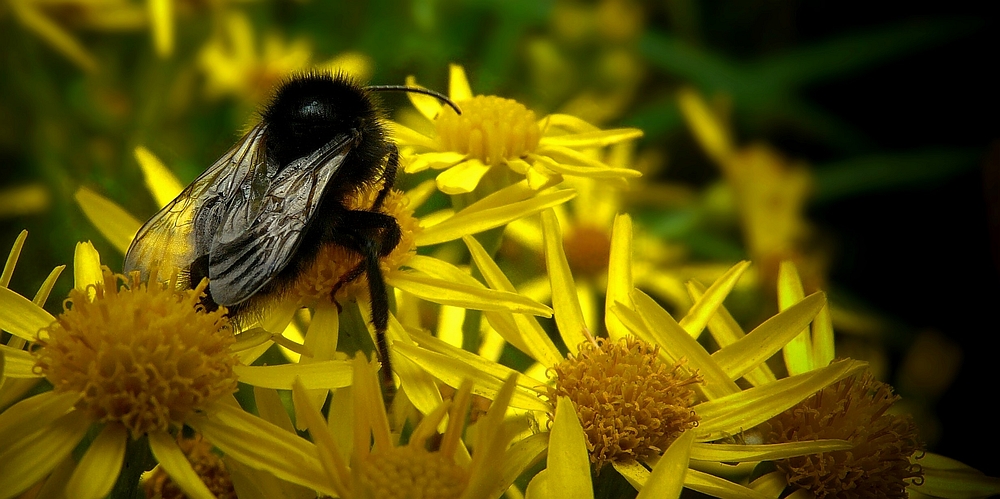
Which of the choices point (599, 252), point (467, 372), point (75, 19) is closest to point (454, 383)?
point (467, 372)

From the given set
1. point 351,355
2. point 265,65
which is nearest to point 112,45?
point 265,65

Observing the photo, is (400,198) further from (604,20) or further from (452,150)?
(604,20)

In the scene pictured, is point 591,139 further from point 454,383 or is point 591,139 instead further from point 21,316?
point 21,316

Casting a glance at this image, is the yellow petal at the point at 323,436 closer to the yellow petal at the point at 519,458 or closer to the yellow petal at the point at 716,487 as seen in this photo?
the yellow petal at the point at 519,458

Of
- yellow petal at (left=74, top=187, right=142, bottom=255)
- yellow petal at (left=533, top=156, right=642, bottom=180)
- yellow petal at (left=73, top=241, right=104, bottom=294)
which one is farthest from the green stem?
yellow petal at (left=533, top=156, right=642, bottom=180)

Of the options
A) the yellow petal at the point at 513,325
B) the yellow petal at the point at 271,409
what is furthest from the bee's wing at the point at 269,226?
the yellow petal at the point at 513,325

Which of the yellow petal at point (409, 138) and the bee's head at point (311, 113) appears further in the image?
the yellow petal at point (409, 138)
